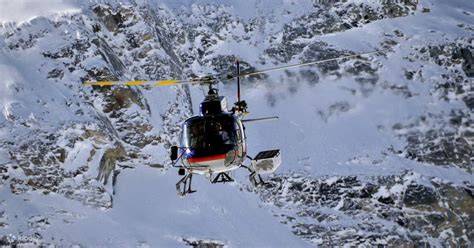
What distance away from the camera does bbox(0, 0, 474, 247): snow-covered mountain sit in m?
56.2

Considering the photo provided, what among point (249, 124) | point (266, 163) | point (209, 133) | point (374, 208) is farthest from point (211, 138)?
point (249, 124)

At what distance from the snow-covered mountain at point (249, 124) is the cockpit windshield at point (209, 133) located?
29954 millimetres

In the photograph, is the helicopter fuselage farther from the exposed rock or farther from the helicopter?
the exposed rock

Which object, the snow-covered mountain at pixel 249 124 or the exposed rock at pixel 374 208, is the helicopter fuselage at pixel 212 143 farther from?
the exposed rock at pixel 374 208

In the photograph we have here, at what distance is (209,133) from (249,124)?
41142 millimetres

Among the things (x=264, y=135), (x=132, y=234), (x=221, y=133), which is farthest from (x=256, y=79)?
(x=221, y=133)

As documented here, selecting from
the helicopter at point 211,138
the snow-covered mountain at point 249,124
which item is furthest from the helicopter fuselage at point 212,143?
the snow-covered mountain at point 249,124

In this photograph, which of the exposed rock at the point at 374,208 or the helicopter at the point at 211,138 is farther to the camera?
the exposed rock at the point at 374,208

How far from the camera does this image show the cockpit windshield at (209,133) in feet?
81.0

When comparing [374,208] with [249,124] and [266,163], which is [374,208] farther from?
[266,163]

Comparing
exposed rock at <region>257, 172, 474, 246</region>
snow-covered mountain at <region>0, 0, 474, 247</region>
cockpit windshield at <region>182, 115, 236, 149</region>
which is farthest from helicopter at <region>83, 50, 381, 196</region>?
exposed rock at <region>257, 172, 474, 246</region>

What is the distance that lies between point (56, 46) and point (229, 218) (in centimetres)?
1949

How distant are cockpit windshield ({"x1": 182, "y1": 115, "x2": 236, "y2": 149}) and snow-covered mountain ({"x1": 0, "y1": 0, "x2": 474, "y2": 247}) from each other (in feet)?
98.3

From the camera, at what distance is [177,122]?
64062mm
